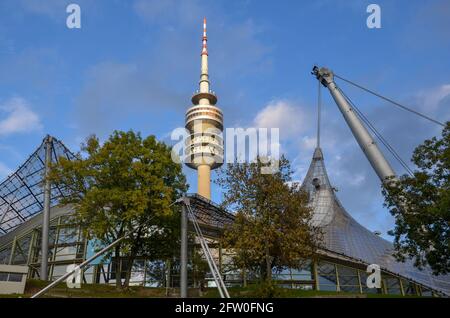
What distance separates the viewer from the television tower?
14025cm

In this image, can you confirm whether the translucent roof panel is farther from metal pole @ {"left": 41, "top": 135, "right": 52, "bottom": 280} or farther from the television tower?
the television tower

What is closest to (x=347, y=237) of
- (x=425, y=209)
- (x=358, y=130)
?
(x=358, y=130)

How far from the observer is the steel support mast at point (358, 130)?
186 feet

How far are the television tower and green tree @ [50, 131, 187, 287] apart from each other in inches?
3649

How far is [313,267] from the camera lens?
56.6m

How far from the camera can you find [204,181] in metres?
140

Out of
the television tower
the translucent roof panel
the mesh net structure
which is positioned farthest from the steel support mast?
the television tower

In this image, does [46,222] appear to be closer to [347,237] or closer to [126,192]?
[126,192]

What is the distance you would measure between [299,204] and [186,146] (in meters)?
113

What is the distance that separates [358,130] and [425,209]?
89.8ft

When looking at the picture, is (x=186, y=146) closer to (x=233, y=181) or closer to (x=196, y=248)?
(x=196, y=248)

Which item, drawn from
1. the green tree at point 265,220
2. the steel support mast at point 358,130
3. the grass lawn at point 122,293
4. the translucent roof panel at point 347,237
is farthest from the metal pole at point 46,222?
the steel support mast at point 358,130

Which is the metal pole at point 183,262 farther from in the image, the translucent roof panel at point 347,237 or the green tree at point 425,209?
the translucent roof panel at point 347,237

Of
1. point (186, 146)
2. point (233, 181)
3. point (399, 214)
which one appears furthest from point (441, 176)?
point (186, 146)
